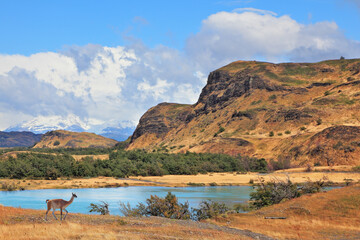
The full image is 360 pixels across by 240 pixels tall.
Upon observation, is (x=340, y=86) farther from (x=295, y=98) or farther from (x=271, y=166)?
(x=271, y=166)

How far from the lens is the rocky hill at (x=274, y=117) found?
97188 millimetres

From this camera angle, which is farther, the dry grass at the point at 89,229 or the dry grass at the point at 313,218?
the dry grass at the point at 313,218

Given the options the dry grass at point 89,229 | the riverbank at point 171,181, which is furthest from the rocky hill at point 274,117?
the dry grass at point 89,229

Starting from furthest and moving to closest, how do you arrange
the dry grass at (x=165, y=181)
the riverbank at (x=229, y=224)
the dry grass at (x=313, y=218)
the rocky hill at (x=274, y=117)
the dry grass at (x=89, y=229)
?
the rocky hill at (x=274, y=117) → the dry grass at (x=165, y=181) → the dry grass at (x=313, y=218) → the riverbank at (x=229, y=224) → the dry grass at (x=89, y=229)

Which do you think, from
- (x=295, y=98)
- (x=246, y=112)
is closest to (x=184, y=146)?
(x=246, y=112)

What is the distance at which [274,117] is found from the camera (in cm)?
12769

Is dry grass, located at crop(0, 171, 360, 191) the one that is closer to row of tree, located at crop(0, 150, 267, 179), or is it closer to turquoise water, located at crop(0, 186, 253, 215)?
row of tree, located at crop(0, 150, 267, 179)

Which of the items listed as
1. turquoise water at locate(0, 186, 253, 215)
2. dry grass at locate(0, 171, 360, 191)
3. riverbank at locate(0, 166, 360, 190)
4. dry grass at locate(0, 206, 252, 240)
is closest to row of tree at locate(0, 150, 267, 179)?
riverbank at locate(0, 166, 360, 190)

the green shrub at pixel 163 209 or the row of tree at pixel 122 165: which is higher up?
the row of tree at pixel 122 165

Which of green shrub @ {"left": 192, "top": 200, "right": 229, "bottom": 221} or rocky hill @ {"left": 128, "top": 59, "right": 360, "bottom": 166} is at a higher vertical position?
rocky hill @ {"left": 128, "top": 59, "right": 360, "bottom": 166}

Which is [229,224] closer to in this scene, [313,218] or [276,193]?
[313,218]

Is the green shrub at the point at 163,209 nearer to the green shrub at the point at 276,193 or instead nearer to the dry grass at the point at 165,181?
the green shrub at the point at 276,193

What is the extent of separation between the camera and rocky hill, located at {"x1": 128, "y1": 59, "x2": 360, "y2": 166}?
319 feet

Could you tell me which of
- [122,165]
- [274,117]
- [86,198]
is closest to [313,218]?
[86,198]
